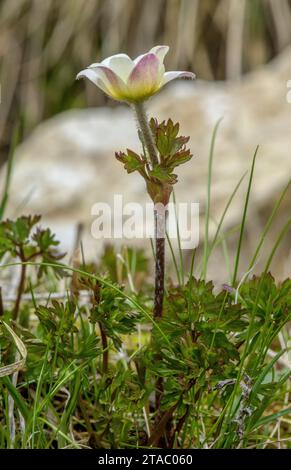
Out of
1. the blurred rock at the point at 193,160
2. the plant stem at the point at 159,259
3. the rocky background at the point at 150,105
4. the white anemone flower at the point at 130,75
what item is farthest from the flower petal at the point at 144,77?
the blurred rock at the point at 193,160

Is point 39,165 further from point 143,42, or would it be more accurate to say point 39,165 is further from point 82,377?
point 82,377

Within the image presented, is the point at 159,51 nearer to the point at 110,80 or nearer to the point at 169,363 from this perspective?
the point at 110,80

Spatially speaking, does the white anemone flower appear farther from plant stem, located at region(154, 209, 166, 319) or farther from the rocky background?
the rocky background

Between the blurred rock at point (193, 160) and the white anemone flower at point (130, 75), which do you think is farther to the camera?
the blurred rock at point (193, 160)

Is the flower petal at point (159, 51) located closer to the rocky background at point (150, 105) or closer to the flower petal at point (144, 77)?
the flower petal at point (144, 77)

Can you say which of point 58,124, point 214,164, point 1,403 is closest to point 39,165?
point 58,124

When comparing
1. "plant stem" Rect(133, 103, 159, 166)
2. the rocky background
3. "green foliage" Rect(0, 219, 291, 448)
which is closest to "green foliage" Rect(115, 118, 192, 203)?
"plant stem" Rect(133, 103, 159, 166)

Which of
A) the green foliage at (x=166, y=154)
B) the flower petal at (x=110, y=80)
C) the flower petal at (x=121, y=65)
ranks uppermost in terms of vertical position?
the flower petal at (x=121, y=65)
